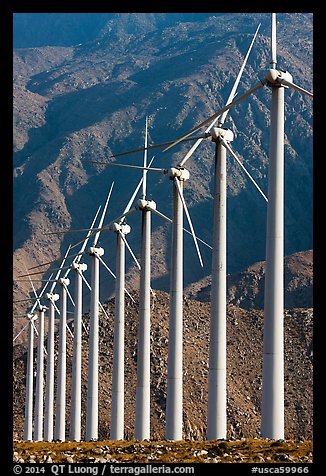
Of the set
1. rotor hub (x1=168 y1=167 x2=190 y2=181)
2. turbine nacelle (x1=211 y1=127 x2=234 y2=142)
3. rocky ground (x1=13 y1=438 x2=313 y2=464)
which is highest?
turbine nacelle (x1=211 y1=127 x2=234 y2=142)

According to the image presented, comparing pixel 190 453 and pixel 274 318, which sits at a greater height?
pixel 274 318

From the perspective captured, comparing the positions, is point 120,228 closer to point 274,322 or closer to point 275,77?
point 275,77

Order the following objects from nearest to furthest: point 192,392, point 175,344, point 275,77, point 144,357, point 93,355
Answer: point 275,77
point 175,344
point 144,357
point 93,355
point 192,392

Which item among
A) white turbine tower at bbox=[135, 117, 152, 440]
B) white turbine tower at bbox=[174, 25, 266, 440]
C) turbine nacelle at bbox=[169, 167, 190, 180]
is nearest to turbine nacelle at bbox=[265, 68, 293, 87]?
white turbine tower at bbox=[174, 25, 266, 440]

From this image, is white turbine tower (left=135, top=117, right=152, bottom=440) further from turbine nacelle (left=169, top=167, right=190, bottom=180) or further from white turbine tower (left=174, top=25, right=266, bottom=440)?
white turbine tower (left=174, top=25, right=266, bottom=440)

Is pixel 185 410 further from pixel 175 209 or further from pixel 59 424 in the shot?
pixel 175 209

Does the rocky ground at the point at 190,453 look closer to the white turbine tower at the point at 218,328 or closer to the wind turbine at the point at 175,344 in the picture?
the white turbine tower at the point at 218,328

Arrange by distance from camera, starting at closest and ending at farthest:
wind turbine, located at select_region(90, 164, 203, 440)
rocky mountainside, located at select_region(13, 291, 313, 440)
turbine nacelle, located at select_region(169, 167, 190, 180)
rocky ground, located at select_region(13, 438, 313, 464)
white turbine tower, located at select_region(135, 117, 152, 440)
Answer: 1. rocky ground, located at select_region(13, 438, 313, 464)
2. wind turbine, located at select_region(90, 164, 203, 440)
3. turbine nacelle, located at select_region(169, 167, 190, 180)
4. white turbine tower, located at select_region(135, 117, 152, 440)
5. rocky mountainside, located at select_region(13, 291, 313, 440)

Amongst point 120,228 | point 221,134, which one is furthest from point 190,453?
point 120,228

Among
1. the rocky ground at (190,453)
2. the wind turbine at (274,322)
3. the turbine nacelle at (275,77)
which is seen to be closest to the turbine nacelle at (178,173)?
the turbine nacelle at (275,77)
